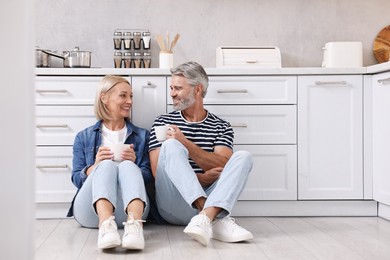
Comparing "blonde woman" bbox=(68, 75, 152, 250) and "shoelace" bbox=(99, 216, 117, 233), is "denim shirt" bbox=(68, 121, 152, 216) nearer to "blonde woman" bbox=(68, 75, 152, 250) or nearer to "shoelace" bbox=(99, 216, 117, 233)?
"blonde woman" bbox=(68, 75, 152, 250)

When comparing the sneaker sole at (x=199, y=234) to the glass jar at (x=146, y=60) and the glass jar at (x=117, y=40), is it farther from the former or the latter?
the glass jar at (x=117, y=40)

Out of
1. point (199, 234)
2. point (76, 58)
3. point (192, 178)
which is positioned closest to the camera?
point (199, 234)

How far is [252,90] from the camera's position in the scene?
362 cm

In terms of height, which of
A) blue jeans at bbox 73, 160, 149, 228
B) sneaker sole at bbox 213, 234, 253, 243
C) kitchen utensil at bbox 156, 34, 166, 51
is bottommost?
sneaker sole at bbox 213, 234, 253, 243

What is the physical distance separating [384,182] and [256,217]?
2.45 feet

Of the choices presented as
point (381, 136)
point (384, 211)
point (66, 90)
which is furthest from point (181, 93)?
point (384, 211)

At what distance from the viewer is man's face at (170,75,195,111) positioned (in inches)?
130

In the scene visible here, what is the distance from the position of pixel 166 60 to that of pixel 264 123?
0.72m

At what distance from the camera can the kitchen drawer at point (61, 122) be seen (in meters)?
3.54

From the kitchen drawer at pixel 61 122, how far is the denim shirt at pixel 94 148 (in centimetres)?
20

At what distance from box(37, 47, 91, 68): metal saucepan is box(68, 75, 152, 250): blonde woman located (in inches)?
15.4

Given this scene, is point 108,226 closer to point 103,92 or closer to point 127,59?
point 103,92

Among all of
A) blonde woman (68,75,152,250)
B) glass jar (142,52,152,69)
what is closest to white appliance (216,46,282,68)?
glass jar (142,52,152,69)

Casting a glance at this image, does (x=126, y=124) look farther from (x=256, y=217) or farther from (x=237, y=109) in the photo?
(x=256, y=217)
